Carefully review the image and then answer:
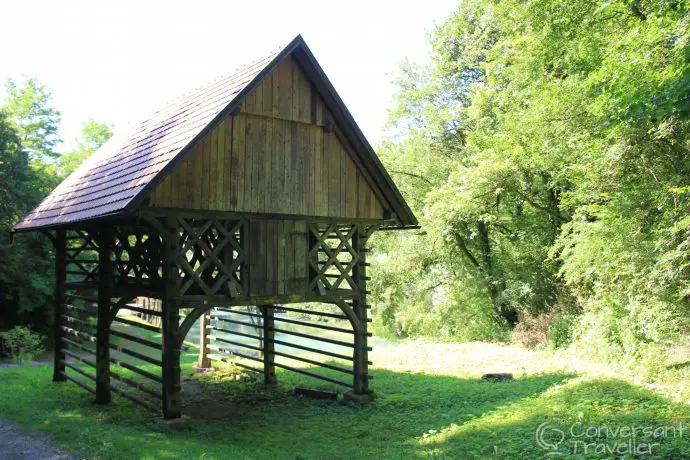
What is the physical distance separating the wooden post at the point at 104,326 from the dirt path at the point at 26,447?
194cm

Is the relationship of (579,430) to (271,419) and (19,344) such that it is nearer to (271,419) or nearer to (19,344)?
(271,419)

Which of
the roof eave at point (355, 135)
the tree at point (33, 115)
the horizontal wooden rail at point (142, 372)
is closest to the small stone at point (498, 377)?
the roof eave at point (355, 135)

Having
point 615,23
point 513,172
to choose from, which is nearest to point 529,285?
point 513,172

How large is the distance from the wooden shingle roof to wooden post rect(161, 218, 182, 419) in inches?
37.9

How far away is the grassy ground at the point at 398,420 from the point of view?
661 cm

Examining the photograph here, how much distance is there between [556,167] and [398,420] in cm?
923

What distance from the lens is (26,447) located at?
7.56 meters

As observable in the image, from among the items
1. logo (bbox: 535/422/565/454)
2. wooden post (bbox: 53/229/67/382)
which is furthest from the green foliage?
wooden post (bbox: 53/229/67/382)

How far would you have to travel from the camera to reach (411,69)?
24625 millimetres

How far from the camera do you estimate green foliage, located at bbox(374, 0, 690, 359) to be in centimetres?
993

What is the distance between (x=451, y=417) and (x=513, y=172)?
10.3 meters

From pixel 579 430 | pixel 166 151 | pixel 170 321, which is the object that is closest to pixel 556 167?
pixel 579 430

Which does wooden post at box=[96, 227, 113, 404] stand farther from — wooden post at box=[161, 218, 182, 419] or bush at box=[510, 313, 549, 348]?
bush at box=[510, 313, 549, 348]

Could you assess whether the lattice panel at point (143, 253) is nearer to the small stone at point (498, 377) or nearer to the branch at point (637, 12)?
the small stone at point (498, 377)
